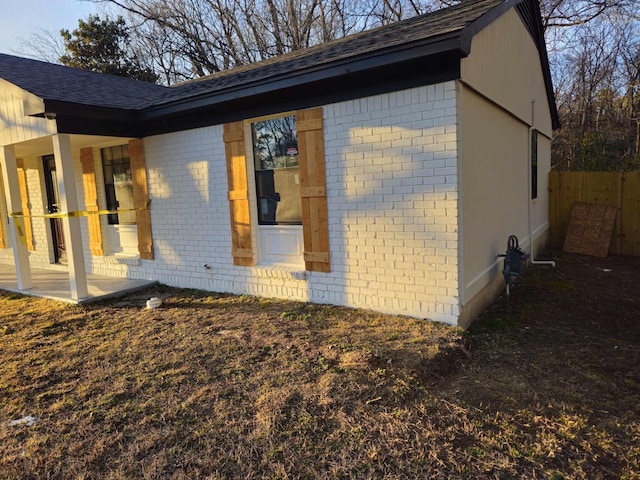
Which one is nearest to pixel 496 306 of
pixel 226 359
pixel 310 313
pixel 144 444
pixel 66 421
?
pixel 310 313

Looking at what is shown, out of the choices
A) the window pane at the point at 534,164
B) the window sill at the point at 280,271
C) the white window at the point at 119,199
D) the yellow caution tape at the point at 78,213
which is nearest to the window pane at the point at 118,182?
the white window at the point at 119,199

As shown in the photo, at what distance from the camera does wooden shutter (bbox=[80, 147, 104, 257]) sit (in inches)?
311

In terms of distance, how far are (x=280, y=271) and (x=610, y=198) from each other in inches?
326

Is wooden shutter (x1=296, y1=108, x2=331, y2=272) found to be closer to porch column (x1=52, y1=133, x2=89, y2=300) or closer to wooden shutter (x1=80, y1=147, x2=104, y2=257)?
porch column (x1=52, y1=133, x2=89, y2=300)

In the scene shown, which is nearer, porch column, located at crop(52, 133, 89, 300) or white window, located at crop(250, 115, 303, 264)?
white window, located at crop(250, 115, 303, 264)

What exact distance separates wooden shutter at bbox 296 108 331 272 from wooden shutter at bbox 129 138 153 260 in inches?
124

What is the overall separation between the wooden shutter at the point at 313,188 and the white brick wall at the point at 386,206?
92 mm

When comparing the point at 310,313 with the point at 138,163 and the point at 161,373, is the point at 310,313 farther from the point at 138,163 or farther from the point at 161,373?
the point at 138,163

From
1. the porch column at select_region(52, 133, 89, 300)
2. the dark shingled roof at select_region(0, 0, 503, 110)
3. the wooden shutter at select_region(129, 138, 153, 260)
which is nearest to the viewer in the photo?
the dark shingled roof at select_region(0, 0, 503, 110)

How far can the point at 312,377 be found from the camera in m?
3.58

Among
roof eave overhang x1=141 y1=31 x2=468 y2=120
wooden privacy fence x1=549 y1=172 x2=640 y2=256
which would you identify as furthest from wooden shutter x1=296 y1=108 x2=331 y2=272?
wooden privacy fence x1=549 y1=172 x2=640 y2=256

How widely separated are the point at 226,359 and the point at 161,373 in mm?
584

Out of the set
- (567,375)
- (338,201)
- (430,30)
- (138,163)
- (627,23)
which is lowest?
(567,375)

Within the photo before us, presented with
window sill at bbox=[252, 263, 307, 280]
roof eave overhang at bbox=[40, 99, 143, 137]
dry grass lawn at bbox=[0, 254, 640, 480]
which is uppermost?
roof eave overhang at bbox=[40, 99, 143, 137]
